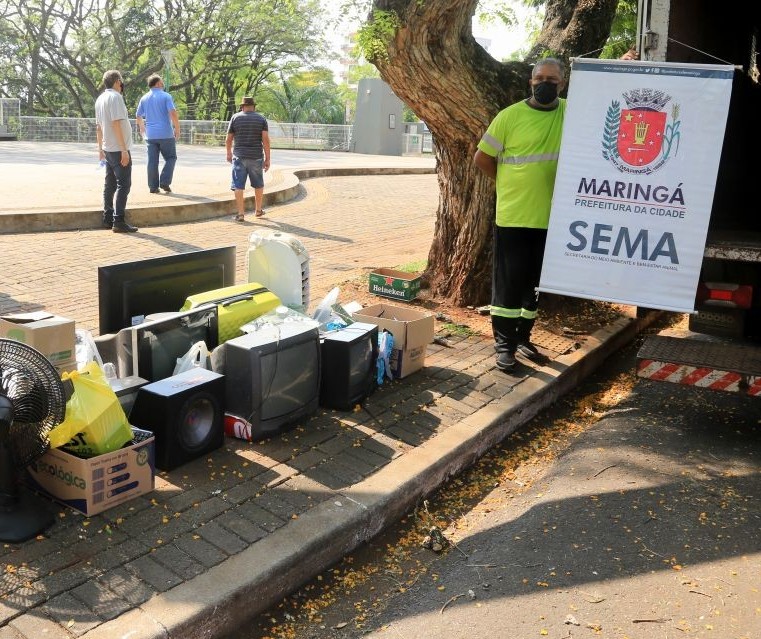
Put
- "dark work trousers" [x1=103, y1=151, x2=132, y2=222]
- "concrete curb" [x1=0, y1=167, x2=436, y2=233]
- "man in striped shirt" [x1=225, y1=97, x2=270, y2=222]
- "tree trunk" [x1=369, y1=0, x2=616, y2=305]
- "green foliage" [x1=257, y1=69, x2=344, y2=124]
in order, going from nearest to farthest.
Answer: "tree trunk" [x1=369, y1=0, x2=616, y2=305], "dark work trousers" [x1=103, y1=151, x2=132, y2=222], "concrete curb" [x1=0, y1=167, x2=436, y2=233], "man in striped shirt" [x1=225, y1=97, x2=270, y2=222], "green foliage" [x1=257, y1=69, x2=344, y2=124]

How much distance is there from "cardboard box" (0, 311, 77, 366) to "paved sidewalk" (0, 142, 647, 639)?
935 millimetres

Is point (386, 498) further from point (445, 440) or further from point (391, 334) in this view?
point (391, 334)

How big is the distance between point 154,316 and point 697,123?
3.47 meters

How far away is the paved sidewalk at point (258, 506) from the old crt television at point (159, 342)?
61cm

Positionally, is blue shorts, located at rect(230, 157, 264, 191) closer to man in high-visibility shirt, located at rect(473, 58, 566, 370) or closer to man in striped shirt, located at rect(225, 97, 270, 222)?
man in striped shirt, located at rect(225, 97, 270, 222)

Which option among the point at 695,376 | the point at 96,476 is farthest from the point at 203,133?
the point at 96,476

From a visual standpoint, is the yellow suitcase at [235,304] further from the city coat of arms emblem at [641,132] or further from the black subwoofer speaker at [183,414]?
the city coat of arms emblem at [641,132]

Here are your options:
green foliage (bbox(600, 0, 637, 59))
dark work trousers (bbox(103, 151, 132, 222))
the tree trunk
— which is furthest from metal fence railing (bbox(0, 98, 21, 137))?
the tree trunk

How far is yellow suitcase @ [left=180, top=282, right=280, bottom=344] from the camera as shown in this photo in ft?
16.8

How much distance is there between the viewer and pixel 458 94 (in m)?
6.68

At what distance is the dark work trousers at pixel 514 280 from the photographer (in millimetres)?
5895

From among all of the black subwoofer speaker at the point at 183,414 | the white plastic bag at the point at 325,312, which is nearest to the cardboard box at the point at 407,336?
the white plastic bag at the point at 325,312

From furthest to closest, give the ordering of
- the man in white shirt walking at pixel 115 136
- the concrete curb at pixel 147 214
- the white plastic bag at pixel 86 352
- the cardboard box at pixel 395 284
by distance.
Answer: the concrete curb at pixel 147 214, the man in white shirt walking at pixel 115 136, the cardboard box at pixel 395 284, the white plastic bag at pixel 86 352

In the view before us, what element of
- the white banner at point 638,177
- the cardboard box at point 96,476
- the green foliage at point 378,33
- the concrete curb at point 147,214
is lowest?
the cardboard box at point 96,476
